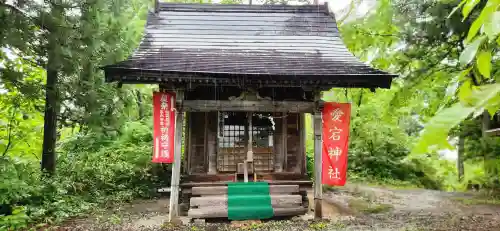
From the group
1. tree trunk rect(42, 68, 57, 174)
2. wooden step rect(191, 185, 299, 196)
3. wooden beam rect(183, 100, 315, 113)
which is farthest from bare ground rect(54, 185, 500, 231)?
wooden beam rect(183, 100, 315, 113)

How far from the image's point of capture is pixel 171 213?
30.5ft

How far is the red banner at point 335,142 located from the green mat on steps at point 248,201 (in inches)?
65.7

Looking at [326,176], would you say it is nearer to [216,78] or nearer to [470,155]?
[216,78]

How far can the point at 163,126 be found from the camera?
30.9 ft

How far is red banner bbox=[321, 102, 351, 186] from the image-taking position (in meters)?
9.69

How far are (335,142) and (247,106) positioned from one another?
252 centimetres

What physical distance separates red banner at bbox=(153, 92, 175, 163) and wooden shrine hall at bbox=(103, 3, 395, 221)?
0.18 m

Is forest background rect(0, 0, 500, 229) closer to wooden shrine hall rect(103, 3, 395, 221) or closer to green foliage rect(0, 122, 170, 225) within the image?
green foliage rect(0, 122, 170, 225)

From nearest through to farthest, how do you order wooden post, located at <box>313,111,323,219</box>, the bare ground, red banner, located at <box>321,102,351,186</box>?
the bare ground → red banner, located at <box>321,102,351,186</box> → wooden post, located at <box>313,111,323,219</box>

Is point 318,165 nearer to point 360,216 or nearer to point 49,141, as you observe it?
point 360,216

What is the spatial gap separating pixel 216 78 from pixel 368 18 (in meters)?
7.33

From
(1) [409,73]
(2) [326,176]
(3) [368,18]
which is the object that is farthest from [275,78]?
(3) [368,18]

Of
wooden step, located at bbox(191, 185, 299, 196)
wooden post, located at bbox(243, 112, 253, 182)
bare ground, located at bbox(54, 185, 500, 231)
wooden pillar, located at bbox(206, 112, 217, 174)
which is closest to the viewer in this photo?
bare ground, located at bbox(54, 185, 500, 231)

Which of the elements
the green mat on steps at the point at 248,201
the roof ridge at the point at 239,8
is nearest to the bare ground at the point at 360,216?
the green mat on steps at the point at 248,201
